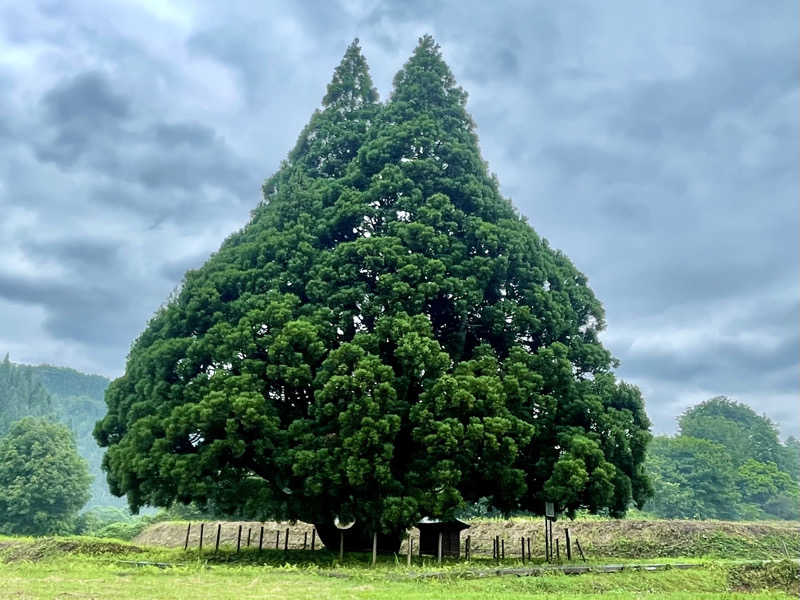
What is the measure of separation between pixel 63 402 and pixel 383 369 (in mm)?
173273

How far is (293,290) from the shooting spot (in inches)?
787

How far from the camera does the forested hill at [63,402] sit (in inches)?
3214

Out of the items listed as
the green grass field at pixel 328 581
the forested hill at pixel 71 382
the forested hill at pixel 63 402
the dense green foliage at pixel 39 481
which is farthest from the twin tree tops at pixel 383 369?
the forested hill at pixel 71 382

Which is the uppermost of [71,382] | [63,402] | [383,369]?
[71,382]

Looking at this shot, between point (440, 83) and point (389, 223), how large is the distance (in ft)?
27.3

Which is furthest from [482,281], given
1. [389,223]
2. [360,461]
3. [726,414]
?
[726,414]

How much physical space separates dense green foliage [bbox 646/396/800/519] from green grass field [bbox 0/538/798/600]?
1249 inches

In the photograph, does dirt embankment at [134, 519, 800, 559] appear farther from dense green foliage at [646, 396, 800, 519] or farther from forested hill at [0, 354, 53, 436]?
forested hill at [0, 354, 53, 436]

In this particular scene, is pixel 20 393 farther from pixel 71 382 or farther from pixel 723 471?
pixel 71 382

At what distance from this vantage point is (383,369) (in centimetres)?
1638

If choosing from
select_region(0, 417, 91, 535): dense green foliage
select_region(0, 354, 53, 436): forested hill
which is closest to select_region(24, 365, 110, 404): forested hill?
select_region(0, 354, 53, 436): forested hill

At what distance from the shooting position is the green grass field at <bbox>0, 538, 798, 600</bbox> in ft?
36.0

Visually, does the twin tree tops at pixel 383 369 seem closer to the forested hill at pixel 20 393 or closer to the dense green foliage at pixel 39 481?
the dense green foliage at pixel 39 481

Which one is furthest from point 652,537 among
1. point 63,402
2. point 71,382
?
point 71,382
